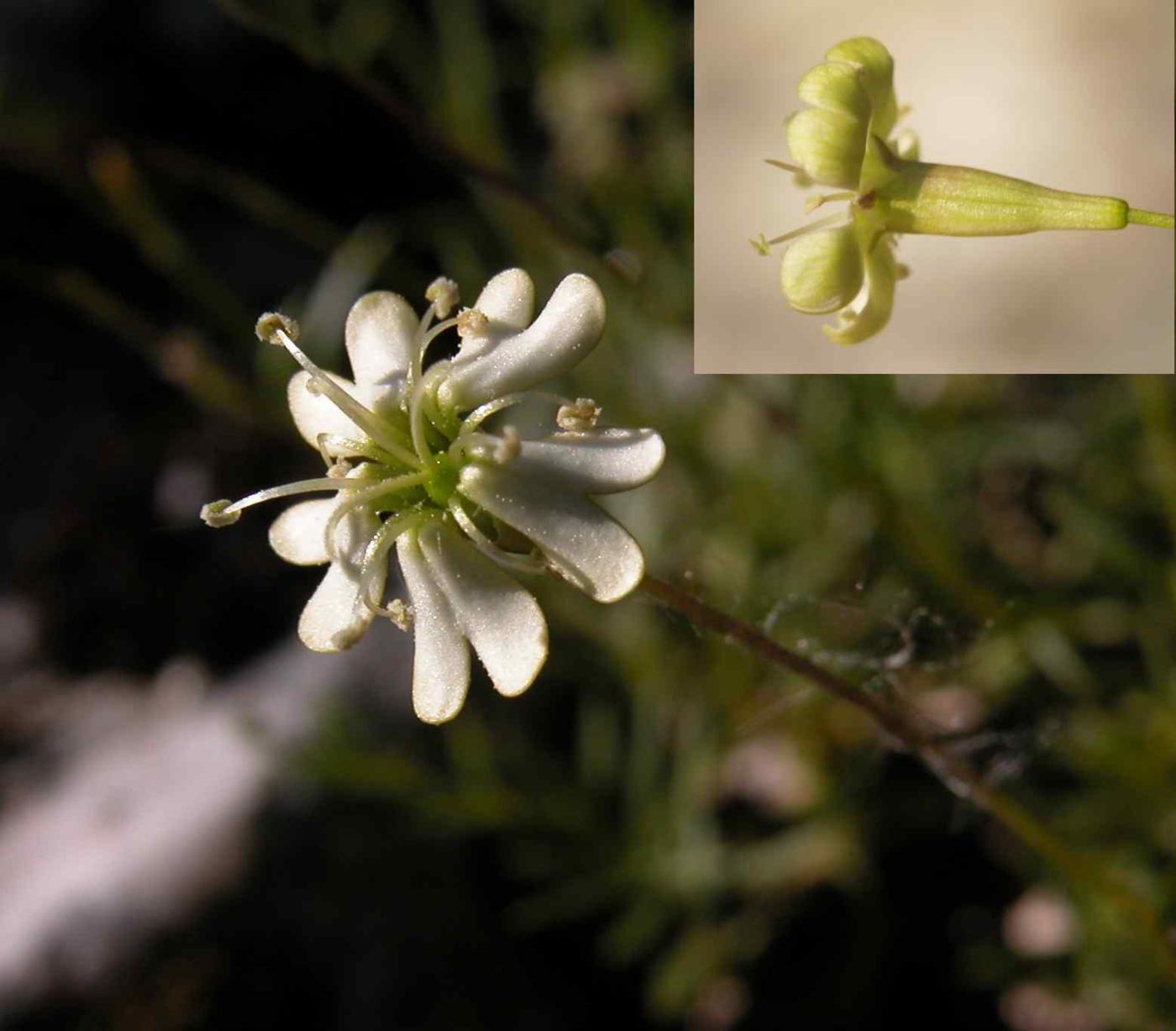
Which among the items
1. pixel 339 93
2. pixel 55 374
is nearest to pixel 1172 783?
pixel 339 93

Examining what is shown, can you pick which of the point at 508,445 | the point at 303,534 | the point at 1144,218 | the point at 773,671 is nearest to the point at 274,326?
the point at 303,534

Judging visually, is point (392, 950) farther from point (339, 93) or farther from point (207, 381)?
point (339, 93)

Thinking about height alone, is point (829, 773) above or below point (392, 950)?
above

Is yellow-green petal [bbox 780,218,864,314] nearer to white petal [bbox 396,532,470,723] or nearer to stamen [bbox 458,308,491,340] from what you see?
stamen [bbox 458,308,491,340]

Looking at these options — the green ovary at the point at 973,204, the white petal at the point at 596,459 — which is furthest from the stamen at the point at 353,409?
the green ovary at the point at 973,204

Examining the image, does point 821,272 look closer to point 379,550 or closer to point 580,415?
point 580,415

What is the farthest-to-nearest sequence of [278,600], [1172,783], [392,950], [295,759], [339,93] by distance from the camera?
1. [339,93]
2. [278,600]
3. [392,950]
4. [295,759]
5. [1172,783]
